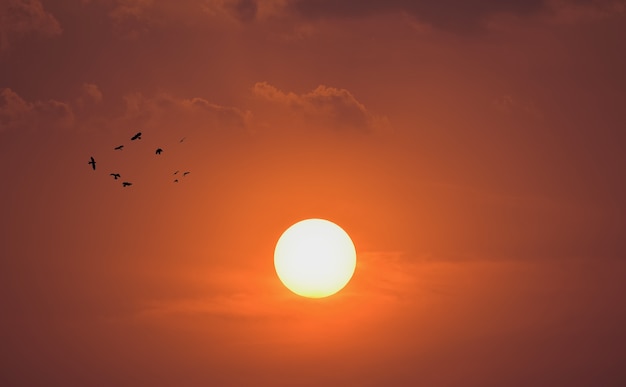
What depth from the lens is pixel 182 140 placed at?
3767 inches

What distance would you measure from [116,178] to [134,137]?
10.5m

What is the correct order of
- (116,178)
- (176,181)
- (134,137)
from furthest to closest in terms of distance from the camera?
(176,181), (116,178), (134,137)

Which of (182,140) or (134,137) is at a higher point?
(182,140)

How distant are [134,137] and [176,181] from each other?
58.7ft

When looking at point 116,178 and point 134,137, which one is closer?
point 134,137

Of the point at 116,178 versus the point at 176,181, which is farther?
the point at 176,181

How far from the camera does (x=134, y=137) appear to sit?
274 ft

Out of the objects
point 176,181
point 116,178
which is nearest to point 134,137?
point 116,178

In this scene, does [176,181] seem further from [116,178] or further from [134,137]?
[134,137]

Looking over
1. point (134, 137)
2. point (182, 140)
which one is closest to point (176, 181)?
point (182, 140)

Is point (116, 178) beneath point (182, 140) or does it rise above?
beneath

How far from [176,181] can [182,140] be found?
22.8 ft

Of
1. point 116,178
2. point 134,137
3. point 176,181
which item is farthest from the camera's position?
point 176,181
